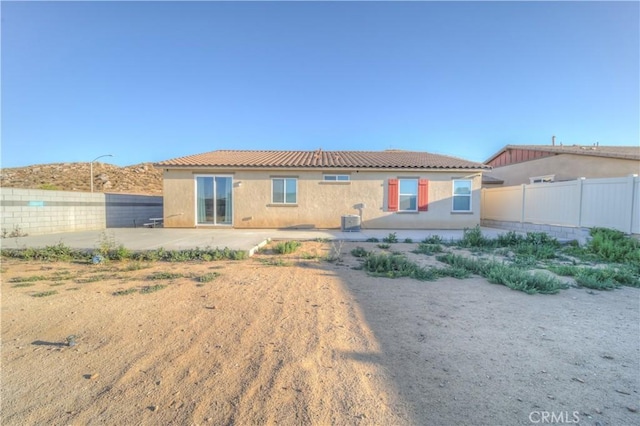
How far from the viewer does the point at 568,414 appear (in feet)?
6.97

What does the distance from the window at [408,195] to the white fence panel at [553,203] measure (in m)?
4.63

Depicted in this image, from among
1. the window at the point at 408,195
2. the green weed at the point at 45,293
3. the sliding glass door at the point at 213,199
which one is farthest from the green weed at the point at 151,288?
the window at the point at 408,195

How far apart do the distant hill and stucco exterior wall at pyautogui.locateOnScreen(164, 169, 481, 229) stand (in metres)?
18.1

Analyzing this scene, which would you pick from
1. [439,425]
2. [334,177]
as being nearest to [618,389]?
[439,425]

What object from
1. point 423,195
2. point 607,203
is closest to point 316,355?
point 607,203

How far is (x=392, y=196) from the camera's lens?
1409cm

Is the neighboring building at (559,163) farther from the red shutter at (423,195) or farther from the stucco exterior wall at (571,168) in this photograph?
the red shutter at (423,195)

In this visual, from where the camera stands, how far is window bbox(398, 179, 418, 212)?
14172 millimetres

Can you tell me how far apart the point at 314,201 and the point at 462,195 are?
708 centimetres

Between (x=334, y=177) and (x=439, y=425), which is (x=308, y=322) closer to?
(x=439, y=425)

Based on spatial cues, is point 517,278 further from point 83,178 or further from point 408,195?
point 83,178

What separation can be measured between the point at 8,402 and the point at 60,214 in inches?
515

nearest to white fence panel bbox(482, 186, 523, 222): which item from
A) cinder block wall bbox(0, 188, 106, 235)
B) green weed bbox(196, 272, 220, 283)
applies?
green weed bbox(196, 272, 220, 283)

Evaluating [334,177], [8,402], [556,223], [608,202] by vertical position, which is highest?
[334,177]
